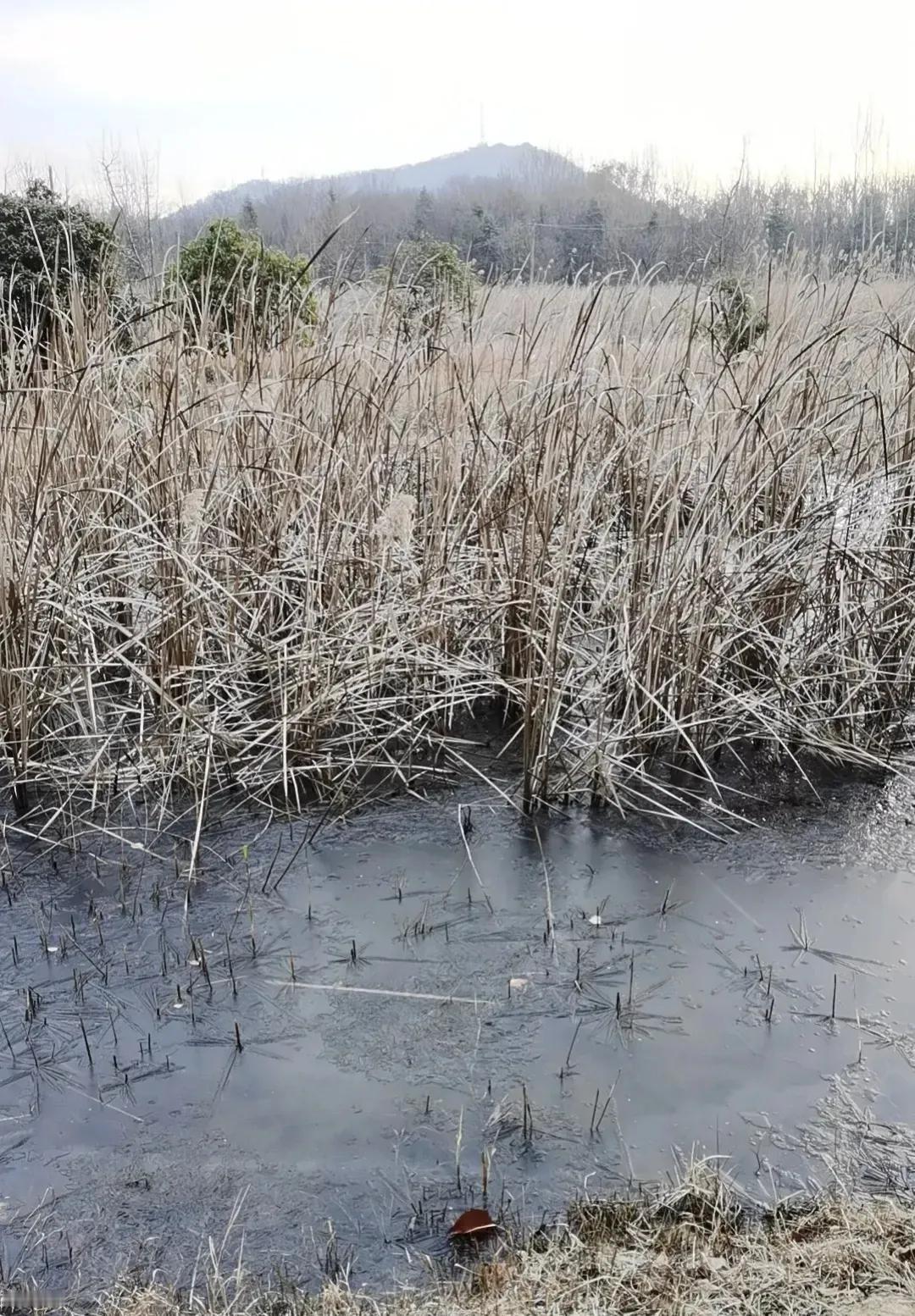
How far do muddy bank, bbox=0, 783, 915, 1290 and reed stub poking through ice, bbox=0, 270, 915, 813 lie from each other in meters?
0.33

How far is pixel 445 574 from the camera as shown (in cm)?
290

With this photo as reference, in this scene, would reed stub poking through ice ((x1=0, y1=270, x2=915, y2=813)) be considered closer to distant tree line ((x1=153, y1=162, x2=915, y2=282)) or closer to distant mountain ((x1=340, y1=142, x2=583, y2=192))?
distant tree line ((x1=153, y1=162, x2=915, y2=282))

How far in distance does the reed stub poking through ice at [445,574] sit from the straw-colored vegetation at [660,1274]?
1278 millimetres

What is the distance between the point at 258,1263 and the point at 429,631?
1884mm

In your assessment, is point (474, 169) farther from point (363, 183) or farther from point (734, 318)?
point (734, 318)

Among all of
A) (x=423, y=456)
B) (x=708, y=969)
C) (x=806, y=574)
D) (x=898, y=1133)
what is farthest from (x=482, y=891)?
(x=423, y=456)

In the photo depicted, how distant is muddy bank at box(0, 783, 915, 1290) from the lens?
1454mm

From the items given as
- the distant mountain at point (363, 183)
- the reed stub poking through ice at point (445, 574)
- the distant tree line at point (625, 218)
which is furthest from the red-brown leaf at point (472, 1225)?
the distant mountain at point (363, 183)

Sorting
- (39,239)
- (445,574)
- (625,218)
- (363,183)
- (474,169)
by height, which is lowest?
(445,574)

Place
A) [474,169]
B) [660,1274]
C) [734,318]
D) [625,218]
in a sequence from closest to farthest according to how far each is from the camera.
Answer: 1. [660,1274]
2. [734,318]
3. [625,218]
4. [474,169]

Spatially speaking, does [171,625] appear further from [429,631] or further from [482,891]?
[482,891]

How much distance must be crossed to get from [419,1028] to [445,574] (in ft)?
4.70

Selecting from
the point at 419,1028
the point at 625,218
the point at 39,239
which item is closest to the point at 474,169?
the point at 625,218

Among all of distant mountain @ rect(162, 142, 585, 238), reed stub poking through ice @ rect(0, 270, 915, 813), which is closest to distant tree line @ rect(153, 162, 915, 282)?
distant mountain @ rect(162, 142, 585, 238)
